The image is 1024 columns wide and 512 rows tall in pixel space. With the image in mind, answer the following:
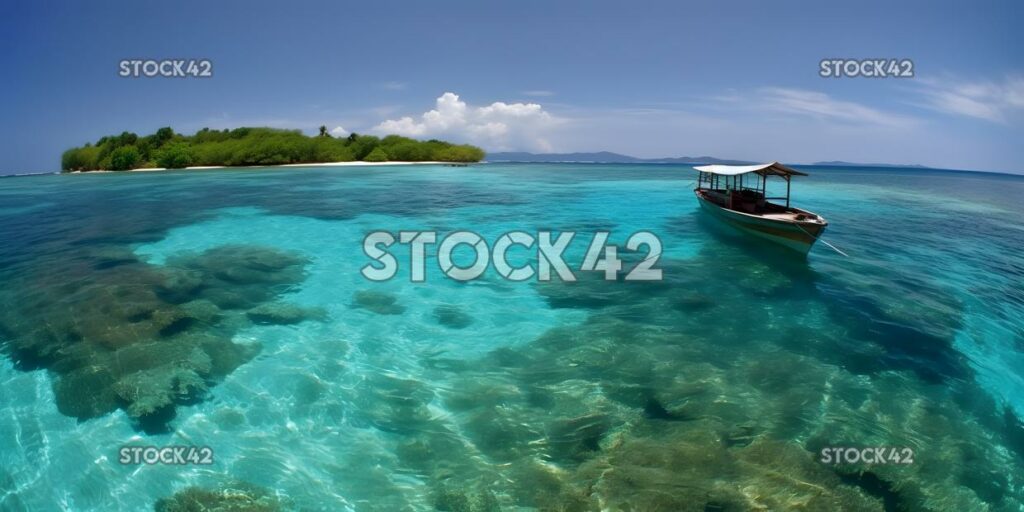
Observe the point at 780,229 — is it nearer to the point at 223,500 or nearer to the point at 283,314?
the point at 283,314

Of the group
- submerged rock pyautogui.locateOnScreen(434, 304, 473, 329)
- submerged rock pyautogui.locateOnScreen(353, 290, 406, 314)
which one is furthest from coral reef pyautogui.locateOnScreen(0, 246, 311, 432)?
submerged rock pyautogui.locateOnScreen(434, 304, 473, 329)

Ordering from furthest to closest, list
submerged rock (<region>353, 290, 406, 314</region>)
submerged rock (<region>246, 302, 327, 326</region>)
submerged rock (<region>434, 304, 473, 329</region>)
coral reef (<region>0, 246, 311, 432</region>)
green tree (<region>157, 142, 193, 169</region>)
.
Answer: green tree (<region>157, 142, 193, 169</region>)
submerged rock (<region>353, 290, 406, 314</region>)
submerged rock (<region>434, 304, 473, 329</region>)
submerged rock (<region>246, 302, 327, 326</region>)
coral reef (<region>0, 246, 311, 432</region>)

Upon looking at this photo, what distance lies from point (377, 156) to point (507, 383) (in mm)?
105918

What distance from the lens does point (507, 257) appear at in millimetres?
17719

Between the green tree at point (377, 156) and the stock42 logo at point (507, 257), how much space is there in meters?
89.7

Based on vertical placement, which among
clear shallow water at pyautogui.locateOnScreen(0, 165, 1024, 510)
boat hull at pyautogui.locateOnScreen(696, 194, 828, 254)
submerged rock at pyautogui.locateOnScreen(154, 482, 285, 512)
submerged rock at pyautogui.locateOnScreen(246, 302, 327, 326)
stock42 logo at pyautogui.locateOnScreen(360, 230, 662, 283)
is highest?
boat hull at pyautogui.locateOnScreen(696, 194, 828, 254)

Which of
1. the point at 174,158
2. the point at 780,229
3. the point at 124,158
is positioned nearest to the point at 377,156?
the point at 174,158

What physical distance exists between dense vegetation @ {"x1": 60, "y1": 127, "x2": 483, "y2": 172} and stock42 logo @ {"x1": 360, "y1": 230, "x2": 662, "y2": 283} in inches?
3225

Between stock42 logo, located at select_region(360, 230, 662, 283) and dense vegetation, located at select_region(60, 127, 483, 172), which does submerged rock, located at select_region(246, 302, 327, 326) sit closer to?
stock42 logo, located at select_region(360, 230, 662, 283)

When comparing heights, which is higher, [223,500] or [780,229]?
[780,229]

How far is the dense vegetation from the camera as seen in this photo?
8475cm

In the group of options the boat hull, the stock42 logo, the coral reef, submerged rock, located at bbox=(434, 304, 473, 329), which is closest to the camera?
the coral reef

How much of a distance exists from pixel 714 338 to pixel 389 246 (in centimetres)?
1354

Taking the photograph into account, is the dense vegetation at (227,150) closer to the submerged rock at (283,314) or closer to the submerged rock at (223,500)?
the submerged rock at (283,314)
